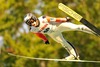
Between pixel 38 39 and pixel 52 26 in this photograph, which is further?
pixel 38 39

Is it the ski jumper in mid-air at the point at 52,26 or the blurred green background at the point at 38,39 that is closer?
the ski jumper in mid-air at the point at 52,26

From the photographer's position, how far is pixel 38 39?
89.6 feet

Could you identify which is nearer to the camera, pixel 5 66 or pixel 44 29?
pixel 44 29

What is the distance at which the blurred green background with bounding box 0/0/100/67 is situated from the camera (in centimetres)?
2747

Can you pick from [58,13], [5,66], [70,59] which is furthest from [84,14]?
[70,59]

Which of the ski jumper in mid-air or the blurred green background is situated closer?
the ski jumper in mid-air

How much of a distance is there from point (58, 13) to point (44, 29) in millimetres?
19658

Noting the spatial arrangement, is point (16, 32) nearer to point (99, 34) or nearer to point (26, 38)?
point (26, 38)

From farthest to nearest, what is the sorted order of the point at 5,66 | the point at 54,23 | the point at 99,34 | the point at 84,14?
1. the point at 5,66
2. the point at 84,14
3. the point at 54,23
4. the point at 99,34

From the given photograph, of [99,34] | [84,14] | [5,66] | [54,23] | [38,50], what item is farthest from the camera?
[5,66]

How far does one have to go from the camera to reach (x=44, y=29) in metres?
9.28

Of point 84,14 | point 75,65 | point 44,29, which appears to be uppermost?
point 84,14

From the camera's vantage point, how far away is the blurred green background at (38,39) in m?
27.5

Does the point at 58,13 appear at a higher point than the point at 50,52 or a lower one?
higher
